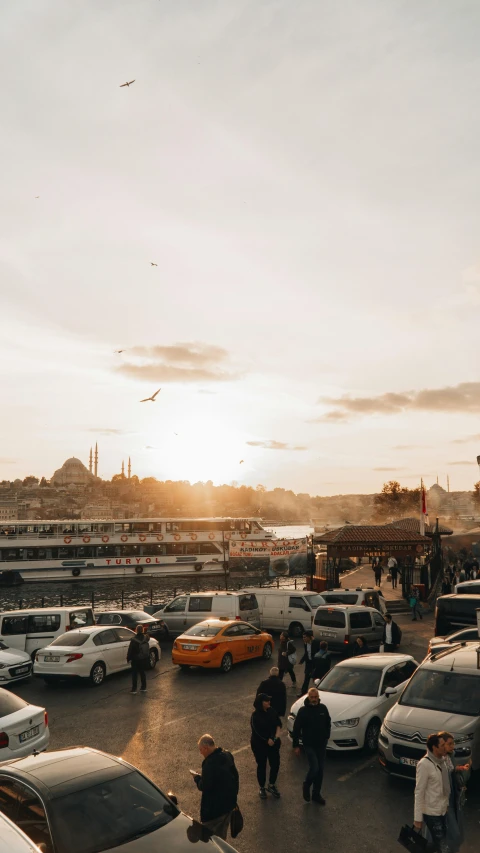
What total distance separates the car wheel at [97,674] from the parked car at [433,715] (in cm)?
922

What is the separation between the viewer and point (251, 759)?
1169 cm

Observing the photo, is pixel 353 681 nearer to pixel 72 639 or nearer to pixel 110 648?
pixel 110 648

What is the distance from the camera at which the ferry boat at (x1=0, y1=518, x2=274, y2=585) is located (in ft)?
201

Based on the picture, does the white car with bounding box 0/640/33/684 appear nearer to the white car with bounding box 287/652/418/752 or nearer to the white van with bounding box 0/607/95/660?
the white van with bounding box 0/607/95/660

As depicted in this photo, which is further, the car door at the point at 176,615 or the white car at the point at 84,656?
Result: the car door at the point at 176,615

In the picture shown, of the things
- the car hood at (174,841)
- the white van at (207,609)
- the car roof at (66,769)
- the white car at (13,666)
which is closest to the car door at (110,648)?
the white car at (13,666)

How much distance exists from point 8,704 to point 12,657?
26.5ft

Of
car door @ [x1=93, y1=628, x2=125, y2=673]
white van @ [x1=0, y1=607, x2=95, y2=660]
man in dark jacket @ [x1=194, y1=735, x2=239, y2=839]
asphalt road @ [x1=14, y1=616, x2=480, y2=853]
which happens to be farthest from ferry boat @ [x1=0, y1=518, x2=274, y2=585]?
man in dark jacket @ [x1=194, y1=735, x2=239, y2=839]

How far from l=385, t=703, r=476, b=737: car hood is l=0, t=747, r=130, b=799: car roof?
17.6ft

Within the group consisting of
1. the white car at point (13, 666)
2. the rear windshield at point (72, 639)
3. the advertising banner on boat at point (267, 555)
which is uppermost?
the rear windshield at point (72, 639)

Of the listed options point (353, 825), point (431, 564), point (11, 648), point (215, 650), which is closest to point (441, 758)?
point (353, 825)

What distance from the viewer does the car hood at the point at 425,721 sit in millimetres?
10133

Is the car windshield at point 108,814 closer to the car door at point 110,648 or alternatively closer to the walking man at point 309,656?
the walking man at point 309,656

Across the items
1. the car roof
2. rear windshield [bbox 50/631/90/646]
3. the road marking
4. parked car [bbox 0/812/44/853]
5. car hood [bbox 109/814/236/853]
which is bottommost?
the road marking
